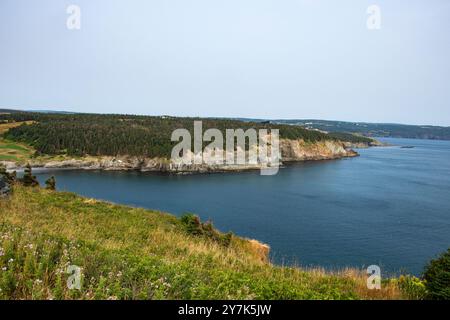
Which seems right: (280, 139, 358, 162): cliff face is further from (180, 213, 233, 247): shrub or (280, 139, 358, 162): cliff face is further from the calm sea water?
(180, 213, 233, 247): shrub

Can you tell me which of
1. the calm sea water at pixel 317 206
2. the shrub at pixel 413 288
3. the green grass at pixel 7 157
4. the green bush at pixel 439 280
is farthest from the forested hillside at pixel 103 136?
the green bush at pixel 439 280

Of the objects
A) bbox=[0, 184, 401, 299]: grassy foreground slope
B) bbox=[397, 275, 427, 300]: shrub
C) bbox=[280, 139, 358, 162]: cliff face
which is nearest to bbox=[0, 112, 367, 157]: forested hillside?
bbox=[280, 139, 358, 162]: cliff face

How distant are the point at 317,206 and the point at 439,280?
56.0 m

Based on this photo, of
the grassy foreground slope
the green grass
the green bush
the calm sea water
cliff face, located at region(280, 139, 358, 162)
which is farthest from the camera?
cliff face, located at region(280, 139, 358, 162)

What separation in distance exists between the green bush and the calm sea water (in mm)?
9298

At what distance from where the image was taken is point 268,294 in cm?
611

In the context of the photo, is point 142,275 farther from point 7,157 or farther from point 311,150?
point 311,150

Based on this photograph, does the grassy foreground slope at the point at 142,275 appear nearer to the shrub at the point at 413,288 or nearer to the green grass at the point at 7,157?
the shrub at the point at 413,288

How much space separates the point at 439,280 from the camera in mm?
7340

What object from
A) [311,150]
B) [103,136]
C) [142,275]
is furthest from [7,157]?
[142,275]

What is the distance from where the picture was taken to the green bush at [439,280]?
23.0ft

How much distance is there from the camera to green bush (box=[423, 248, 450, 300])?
702 centimetres

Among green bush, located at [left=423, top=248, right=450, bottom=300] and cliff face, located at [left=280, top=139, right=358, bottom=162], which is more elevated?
green bush, located at [left=423, top=248, right=450, bottom=300]

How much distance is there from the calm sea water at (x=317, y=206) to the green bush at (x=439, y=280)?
930 centimetres
